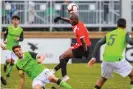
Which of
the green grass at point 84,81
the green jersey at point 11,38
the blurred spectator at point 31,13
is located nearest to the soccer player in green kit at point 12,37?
the green jersey at point 11,38

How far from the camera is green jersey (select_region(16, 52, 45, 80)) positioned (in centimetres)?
1273

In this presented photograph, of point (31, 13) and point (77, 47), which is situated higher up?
point (31, 13)

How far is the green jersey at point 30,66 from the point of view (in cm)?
1273

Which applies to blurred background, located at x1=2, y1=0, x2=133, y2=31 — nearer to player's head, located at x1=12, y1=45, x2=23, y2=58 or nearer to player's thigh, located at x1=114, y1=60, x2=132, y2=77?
player's thigh, located at x1=114, y1=60, x2=132, y2=77

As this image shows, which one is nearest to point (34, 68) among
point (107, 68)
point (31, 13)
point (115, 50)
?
point (107, 68)

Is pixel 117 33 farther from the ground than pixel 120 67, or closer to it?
farther from the ground

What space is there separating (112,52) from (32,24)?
1729 cm

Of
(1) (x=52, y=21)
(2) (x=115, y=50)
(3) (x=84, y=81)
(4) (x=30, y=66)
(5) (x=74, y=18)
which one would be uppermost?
(5) (x=74, y=18)

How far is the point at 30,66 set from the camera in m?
12.7

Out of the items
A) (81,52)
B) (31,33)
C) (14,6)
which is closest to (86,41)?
(81,52)

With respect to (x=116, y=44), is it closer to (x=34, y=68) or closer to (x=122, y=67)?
(x=122, y=67)

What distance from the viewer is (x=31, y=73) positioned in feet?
41.9

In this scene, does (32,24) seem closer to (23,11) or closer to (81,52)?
(23,11)

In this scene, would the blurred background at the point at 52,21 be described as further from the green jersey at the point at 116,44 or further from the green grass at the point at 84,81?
the green jersey at the point at 116,44
